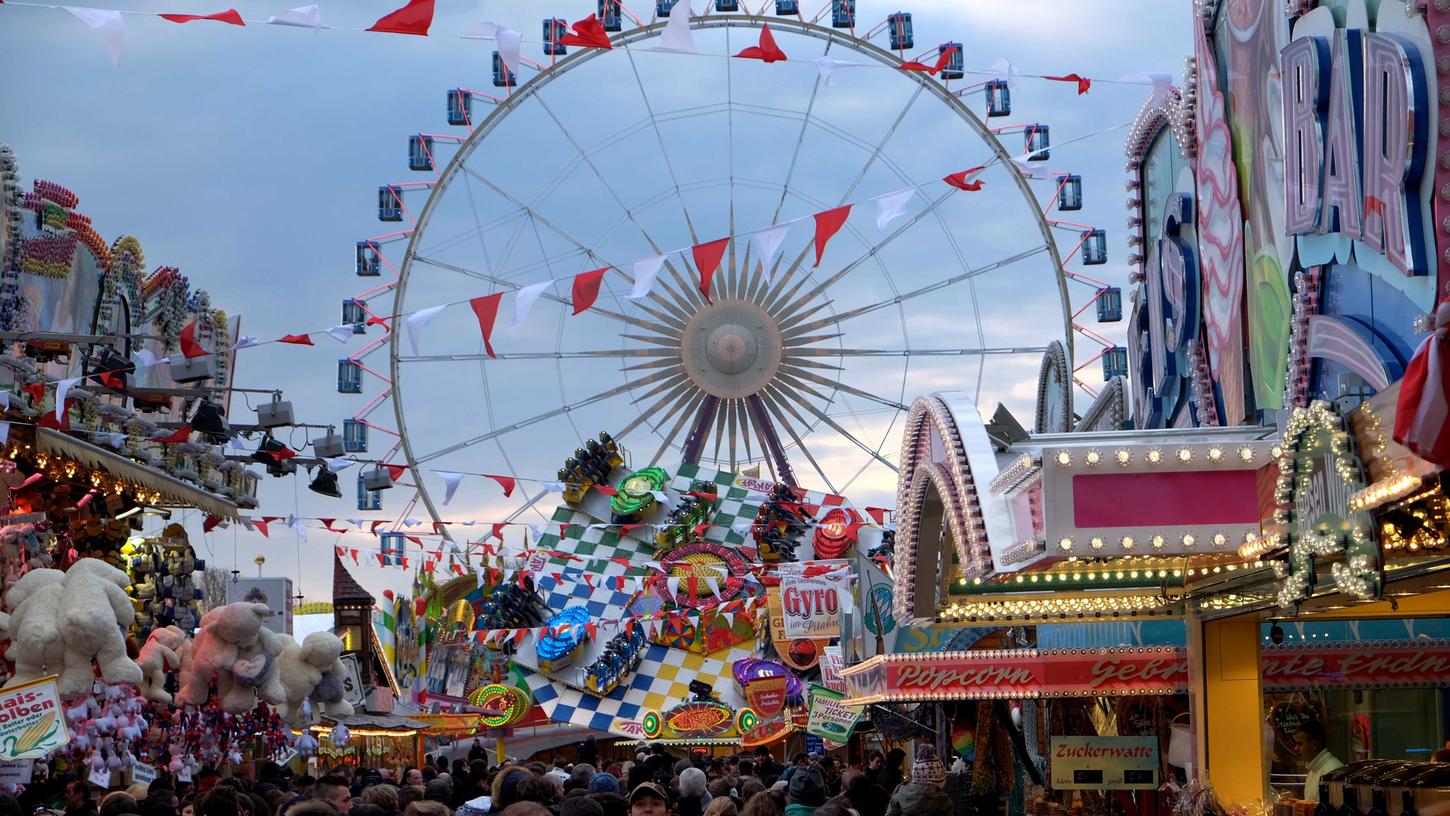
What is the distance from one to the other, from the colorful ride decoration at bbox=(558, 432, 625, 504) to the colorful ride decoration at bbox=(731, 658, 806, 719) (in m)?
6.01

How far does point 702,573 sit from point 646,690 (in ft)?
10.00

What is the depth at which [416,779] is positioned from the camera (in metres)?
11.1

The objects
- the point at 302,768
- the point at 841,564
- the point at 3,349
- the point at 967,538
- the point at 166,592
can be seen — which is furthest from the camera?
the point at 841,564

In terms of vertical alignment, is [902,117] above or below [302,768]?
above

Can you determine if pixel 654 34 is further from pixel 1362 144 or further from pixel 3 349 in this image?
pixel 1362 144

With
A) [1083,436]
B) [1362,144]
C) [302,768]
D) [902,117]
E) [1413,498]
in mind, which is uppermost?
[902,117]

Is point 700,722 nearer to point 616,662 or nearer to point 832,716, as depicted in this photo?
point 616,662

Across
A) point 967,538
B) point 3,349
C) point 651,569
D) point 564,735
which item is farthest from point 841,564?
point 967,538

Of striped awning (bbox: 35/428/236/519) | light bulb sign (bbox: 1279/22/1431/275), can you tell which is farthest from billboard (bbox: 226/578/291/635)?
light bulb sign (bbox: 1279/22/1431/275)

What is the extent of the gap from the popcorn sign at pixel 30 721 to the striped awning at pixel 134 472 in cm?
420

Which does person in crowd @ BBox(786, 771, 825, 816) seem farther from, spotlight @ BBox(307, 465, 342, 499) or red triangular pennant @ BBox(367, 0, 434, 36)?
spotlight @ BBox(307, 465, 342, 499)

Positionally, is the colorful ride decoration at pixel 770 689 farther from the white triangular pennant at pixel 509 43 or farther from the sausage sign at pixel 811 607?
the white triangular pennant at pixel 509 43

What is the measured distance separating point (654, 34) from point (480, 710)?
10.8 meters

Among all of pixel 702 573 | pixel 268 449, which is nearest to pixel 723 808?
pixel 268 449
